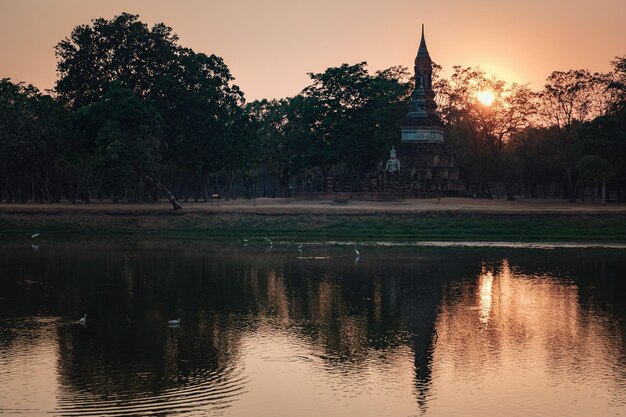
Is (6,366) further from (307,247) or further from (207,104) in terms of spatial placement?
(207,104)

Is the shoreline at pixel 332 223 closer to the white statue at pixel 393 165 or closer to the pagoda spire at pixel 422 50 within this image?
the white statue at pixel 393 165

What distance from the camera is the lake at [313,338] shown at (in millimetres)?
27141

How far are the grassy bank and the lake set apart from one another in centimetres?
2389

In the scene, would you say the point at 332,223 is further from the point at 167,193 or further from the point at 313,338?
the point at 313,338

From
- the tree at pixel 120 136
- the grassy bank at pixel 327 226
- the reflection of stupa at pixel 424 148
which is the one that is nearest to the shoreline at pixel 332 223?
the grassy bank at pixel 327 226

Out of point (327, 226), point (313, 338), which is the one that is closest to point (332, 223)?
point (327, 226)

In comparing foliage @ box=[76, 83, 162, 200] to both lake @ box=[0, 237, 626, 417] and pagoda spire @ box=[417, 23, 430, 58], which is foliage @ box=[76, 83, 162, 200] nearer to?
lake @ box=[0, 237, 626, 417]

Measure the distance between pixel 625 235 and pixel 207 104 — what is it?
60.2 m

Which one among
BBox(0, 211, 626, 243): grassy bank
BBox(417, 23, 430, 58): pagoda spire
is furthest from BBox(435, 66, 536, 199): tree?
BBox(0, 211, 626, 243): grassy bank

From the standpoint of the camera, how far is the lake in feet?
89.0

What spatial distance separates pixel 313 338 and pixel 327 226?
5591 cm

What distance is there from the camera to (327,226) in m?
92.2

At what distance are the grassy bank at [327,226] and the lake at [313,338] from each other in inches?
941

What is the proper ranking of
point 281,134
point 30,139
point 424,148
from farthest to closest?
point 281,134
point 424,148
point 30,139
